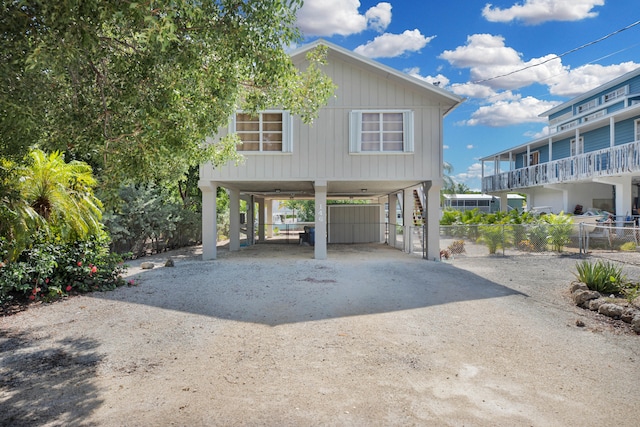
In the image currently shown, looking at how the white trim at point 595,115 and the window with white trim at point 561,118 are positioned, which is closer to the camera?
the white trim at point 595,115

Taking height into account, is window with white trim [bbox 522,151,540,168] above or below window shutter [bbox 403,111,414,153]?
above

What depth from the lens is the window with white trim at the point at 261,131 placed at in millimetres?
13125

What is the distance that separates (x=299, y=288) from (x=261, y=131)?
21.0 feet

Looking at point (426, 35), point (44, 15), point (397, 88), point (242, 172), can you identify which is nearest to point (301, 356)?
point (44, 15)

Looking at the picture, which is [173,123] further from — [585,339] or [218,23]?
[585,339]

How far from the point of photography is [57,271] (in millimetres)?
7664

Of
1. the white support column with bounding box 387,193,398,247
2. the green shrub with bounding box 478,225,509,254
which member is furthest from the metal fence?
the white support column with bounding box 387,193,398,247

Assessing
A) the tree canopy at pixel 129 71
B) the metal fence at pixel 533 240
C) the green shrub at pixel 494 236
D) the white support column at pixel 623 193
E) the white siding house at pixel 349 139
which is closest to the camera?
the tree canopy at pixel 129 71

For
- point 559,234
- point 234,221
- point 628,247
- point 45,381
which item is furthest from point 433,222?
point 45,381

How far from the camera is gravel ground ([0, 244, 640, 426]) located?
3561 millimetres

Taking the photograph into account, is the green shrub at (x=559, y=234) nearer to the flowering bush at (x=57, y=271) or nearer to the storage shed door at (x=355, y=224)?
the storage shed door at (x=355, y=224)

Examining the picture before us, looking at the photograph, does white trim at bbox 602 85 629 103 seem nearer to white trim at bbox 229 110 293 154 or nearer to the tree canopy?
white trim at bbox 229 110 293 154

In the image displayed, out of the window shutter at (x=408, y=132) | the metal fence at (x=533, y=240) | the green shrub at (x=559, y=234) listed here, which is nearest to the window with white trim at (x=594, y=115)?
the metal fence at (x=533, y=240)

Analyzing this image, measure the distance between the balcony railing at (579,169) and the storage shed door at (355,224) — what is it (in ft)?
32.5
